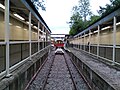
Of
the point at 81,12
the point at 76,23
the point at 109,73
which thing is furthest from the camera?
the point at 81,12

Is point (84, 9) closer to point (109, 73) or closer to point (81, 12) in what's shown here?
point (81, 12)

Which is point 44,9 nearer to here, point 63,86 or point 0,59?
point 63,86

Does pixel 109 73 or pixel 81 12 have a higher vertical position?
pixel 81 12

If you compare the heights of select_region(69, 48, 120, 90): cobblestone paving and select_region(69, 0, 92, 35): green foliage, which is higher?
select_region(69, 0, 92, 35): green foliage

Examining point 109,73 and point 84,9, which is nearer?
point 109,73

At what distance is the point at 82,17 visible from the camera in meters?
64.4

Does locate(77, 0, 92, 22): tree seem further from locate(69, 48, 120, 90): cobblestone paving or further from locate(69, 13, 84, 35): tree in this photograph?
locate(69, 48, 120, 90): cobblestone paving

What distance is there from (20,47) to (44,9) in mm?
30839

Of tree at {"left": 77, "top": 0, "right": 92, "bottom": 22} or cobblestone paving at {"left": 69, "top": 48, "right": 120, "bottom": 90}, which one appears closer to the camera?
cobblestone paving at {"left": 69, "top": 48, "right": 120, "bottom": 90}

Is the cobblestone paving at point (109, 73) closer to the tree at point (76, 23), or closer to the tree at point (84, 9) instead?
the tree at point (76, 23)

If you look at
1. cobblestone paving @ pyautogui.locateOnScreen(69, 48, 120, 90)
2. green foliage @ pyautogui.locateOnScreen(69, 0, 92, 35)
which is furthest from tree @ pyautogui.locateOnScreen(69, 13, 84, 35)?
cobblestone paving @ pyautogui.locateOnScreen(69, 48, 120, 90)

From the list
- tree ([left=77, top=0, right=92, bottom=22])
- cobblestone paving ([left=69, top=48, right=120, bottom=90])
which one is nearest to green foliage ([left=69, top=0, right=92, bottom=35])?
tree ([left=77, top=0, right=92, bottom=22])

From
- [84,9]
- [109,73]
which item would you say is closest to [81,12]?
[84,9]

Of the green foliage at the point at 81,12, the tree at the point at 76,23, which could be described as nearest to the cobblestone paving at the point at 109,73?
the tree at the point at 76,23
